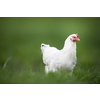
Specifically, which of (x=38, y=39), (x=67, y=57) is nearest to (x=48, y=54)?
(x=67, y=57)

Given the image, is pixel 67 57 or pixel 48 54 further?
pixel 48 54

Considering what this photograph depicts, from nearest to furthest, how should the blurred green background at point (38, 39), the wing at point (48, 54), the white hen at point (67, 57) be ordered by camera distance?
1. the white hen at point (67, 57)
2. the wing at point (48, 54)
3. the blurred green background at point (38, 39)

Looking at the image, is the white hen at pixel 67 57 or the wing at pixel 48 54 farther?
the wing at pixel 48 54

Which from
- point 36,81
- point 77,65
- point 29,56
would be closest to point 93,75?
point 77,65

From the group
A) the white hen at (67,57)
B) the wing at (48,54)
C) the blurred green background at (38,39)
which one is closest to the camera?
the white hen at (67,57)

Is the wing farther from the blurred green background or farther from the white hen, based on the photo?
the blurred green background

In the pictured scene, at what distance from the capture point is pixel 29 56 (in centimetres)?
799

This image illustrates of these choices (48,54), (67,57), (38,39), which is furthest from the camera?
(38,39)

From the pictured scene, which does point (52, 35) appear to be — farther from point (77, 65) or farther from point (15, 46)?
point (77, 65)

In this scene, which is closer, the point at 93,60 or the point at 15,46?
the point at 93,60

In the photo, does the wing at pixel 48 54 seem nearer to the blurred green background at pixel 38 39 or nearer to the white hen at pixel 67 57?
the white hen at pixel 67 57

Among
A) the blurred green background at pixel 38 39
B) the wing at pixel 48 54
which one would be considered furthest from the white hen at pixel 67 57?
the blurred green background at pixel 38 39

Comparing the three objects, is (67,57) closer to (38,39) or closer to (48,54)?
(48,54)

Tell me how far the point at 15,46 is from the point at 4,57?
78 centimetres
